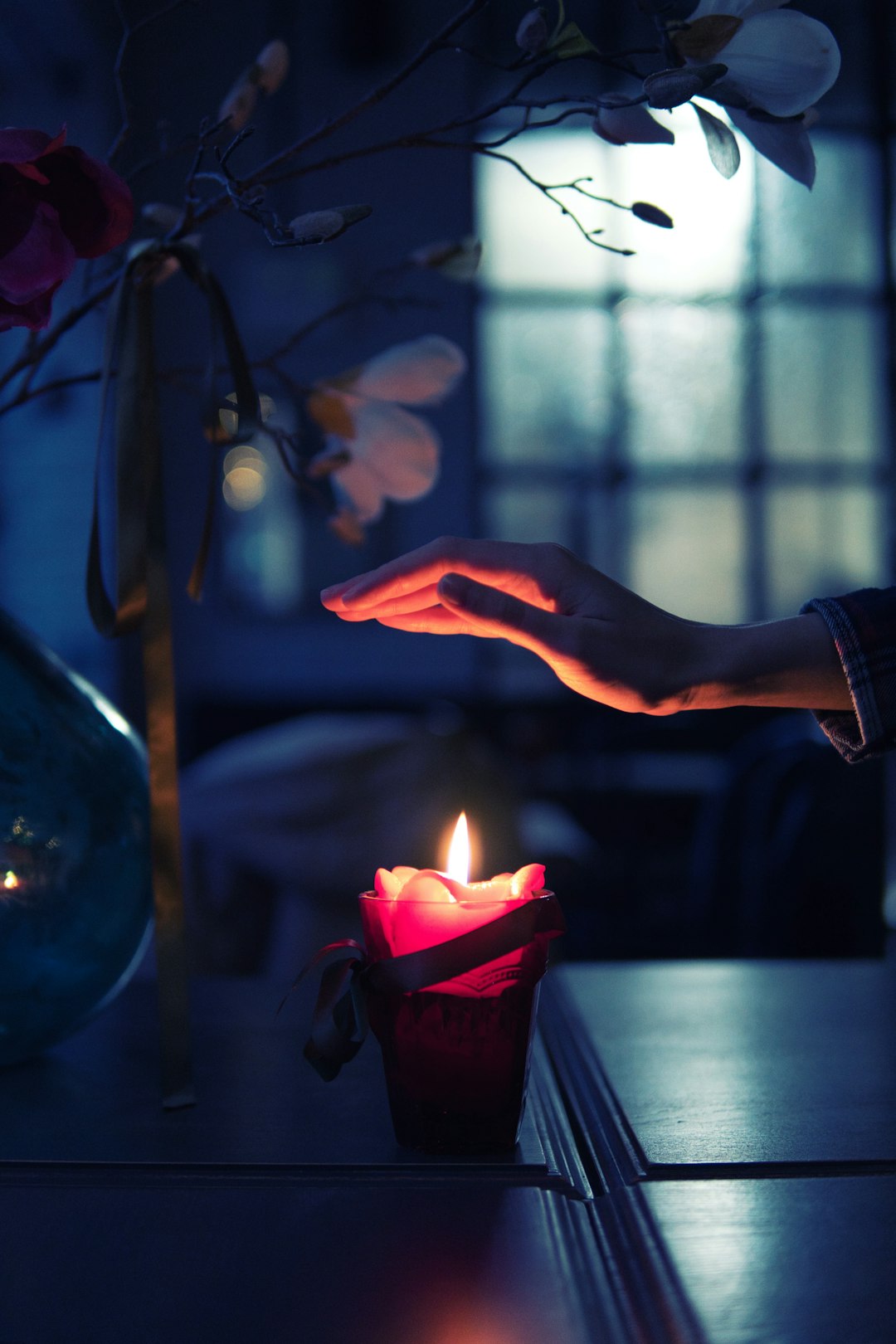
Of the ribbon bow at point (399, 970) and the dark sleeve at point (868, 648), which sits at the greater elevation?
the dark sleeve at point (868, 648)

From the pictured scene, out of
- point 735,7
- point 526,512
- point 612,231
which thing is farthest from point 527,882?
point 612,231

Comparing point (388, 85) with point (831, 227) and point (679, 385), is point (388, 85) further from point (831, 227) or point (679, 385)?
point (831, 227)

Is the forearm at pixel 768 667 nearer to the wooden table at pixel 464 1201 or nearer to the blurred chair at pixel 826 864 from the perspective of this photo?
the wooden table at pixel 464 1201

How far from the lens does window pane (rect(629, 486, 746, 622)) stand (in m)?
5.16

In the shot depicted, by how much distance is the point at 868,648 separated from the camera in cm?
59

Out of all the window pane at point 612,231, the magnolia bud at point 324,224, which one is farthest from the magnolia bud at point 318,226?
the window pane at point 612,231

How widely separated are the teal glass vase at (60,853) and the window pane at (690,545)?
4.73m

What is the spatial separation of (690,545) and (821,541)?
23.8 inches

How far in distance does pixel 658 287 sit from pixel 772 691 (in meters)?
4.95

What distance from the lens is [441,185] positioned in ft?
16.4

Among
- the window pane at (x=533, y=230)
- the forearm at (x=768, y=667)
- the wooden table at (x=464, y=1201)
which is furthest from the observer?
the window pane at (x=533, y=230)

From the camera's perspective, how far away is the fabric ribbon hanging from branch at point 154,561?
20.0 inches

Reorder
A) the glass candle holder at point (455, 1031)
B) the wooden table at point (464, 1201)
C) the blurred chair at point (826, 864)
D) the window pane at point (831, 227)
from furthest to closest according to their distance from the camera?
the window pane at point (831, 227)
the blurred chair at point (826, 864)
the glass candle holder at point (455, 1031)
the wooden table at point (464, 1201)

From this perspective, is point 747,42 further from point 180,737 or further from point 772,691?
point 180,737
